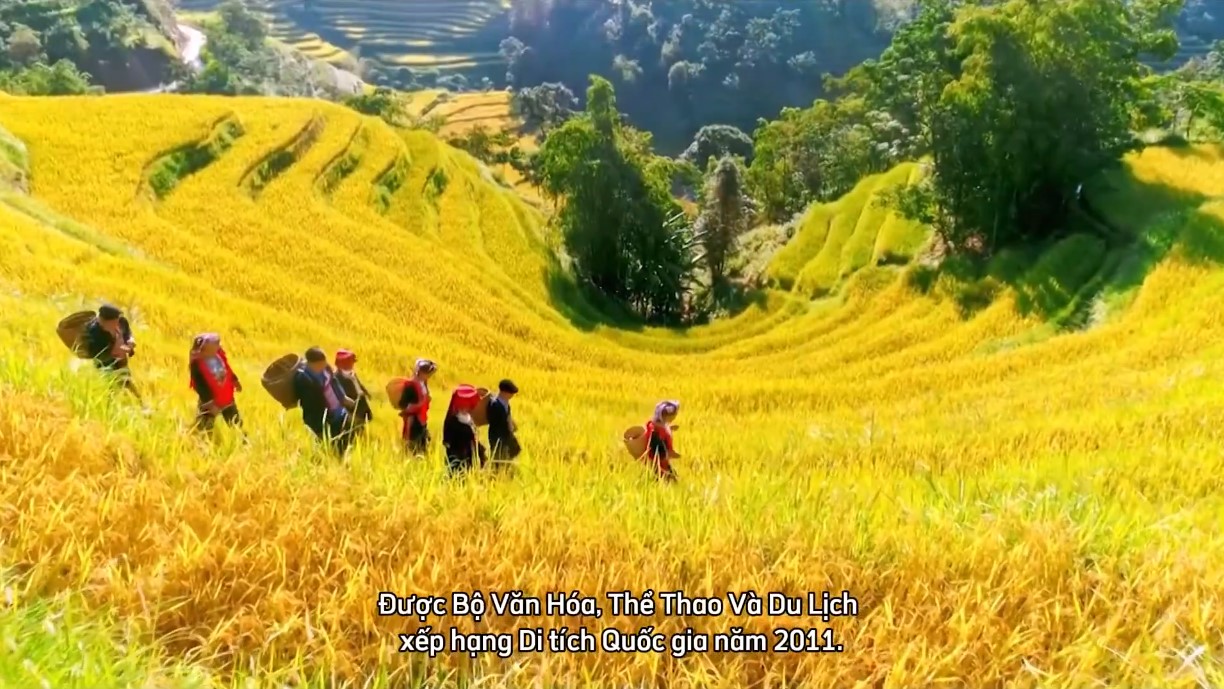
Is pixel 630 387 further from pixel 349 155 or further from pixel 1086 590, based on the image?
pixel 349 155

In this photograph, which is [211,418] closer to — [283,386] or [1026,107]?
[283,386]

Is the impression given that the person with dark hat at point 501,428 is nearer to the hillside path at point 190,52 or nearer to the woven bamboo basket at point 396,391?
the woven bamboo basket at point 396,391

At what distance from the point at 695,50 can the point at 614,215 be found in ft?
453

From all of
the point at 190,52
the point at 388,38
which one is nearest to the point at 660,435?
the point at 190,52

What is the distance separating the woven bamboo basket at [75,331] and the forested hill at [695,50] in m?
141

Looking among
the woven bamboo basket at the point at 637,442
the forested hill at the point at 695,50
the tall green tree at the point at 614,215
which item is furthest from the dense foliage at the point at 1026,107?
the forested hill at the point at 695,50

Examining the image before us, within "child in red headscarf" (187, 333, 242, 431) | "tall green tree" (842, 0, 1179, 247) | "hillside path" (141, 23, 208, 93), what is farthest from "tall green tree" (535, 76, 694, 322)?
"hillside path" (141, 23, 208, 93)

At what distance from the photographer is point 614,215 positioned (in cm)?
3509

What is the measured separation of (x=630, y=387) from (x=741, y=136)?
93.2m

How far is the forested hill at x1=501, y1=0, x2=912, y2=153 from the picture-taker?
6019 inches

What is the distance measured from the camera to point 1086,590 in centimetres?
334

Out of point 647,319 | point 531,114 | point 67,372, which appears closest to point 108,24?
point 531,114

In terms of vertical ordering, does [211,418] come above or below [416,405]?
above

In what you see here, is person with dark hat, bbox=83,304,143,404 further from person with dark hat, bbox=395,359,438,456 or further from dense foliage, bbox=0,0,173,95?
dense foliage, bbox=0,0,173,95
